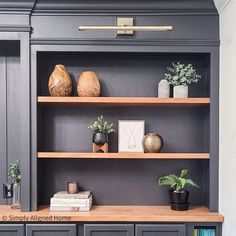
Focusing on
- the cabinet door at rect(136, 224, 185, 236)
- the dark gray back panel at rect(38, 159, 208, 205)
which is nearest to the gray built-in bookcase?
the dark gray back panel at rect(38, 159, 208, 205)

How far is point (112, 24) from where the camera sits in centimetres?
234

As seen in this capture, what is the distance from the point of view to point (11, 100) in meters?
2.61

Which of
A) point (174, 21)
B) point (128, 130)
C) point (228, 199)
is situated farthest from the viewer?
point (128, 130)

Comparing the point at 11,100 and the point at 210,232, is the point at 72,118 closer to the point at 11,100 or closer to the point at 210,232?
the point at 11,100

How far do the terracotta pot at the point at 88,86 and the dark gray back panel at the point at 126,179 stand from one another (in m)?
0.59

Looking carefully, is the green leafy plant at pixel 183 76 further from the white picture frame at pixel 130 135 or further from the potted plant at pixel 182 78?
the white picture frame at pixel 130 135

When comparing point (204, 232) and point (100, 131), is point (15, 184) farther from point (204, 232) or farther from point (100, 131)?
point (204, 232)

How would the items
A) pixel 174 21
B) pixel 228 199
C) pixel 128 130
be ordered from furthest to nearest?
pixel 128 130 < pixel 174 21 < pixel 228 199

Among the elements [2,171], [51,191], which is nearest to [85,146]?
[51,191]

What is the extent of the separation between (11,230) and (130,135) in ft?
3.80

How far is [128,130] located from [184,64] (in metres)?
0.75

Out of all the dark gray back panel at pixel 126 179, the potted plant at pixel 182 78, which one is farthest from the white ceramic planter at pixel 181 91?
the dark gray back panel at pixel 126 179

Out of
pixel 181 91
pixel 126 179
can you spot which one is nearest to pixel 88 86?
pixel 181 91

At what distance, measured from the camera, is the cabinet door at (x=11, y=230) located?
2.18 metres
